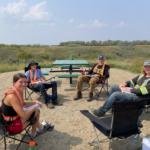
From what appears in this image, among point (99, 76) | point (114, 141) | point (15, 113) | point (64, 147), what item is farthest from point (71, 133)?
point (99, 76)

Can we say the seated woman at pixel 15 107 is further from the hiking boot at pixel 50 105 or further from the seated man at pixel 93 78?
the seated man at pixel 93 78

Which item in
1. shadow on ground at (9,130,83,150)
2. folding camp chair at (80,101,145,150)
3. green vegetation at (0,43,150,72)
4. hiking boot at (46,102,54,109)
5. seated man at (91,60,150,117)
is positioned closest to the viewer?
folding camp chair at (80,101,145,150)

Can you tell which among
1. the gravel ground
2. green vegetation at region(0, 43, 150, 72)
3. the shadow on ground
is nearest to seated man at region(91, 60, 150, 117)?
the gravel ground

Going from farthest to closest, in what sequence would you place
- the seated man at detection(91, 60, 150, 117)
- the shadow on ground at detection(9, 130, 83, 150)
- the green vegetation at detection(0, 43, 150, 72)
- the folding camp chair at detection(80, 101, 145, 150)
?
the green vegetation at detection(0, 43, 150, 72) → the seated man at detection(91, 60, 150, 117) → the shadow on ground at detection(9, 130, 83, 150) → the folding camp chair at detection(80, 101, 145, 150)

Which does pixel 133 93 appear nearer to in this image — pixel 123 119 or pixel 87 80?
pixel 123 119

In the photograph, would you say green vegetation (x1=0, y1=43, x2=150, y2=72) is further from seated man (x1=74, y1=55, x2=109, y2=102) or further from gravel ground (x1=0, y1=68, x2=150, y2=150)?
gravel ground (x1=0, y1=68, x2=150, y2=150)

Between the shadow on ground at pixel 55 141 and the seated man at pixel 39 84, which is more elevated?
the seated man at pixel 39 84

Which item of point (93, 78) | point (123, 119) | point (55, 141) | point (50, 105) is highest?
point (93, 78)

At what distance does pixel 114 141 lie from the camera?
7.85ft

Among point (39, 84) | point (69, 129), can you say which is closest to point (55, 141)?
point (69, 129)

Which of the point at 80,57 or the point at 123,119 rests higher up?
the point at 80,57

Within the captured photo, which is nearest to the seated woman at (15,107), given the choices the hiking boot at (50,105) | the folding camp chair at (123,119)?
the folding camp chair at (123,119)

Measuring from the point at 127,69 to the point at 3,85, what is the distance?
22.4ft

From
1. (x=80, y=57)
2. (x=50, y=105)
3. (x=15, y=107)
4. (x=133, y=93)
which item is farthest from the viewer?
(x=80, y=57)
